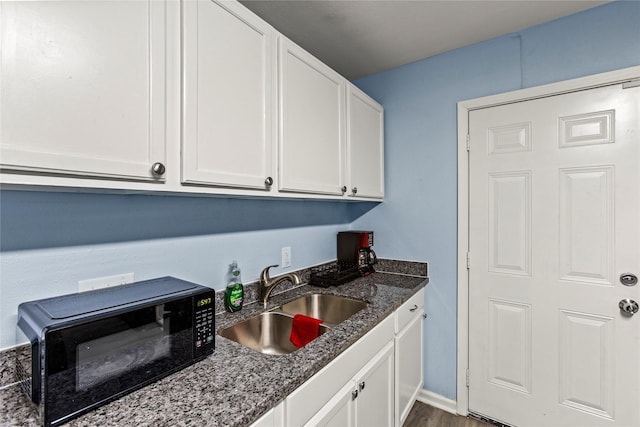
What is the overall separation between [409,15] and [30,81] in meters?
1.70

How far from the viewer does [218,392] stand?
0.84m

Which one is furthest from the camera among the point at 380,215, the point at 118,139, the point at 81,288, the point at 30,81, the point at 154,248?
the point at 380,215

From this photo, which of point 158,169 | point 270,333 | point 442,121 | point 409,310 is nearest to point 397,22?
point 442,121

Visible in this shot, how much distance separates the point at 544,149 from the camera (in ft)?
5.81

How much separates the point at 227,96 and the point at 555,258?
1.93m

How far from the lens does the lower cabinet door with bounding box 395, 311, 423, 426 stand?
172 cm

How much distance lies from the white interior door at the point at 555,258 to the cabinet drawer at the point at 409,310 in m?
0.33

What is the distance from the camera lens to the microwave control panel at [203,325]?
0.98m

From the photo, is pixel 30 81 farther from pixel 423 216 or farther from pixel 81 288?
pixel 423 216

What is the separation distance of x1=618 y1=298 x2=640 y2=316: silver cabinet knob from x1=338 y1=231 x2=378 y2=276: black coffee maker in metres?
1.35

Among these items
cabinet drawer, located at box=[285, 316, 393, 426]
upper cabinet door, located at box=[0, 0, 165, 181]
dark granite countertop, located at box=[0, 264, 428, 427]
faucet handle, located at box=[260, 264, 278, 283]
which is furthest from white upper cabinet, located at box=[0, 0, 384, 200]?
cabinet drawer, located at box=[285, 316, 393, 426]

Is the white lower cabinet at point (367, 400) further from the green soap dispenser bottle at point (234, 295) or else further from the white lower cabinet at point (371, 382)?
the green soap dispenser bottle at point (234, 295)

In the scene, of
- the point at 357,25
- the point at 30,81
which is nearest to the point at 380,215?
the point at 357,25

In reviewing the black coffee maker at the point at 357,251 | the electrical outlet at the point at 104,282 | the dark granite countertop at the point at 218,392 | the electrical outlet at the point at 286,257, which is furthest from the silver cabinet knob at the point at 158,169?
the black coffee maker at the point at 357,251
